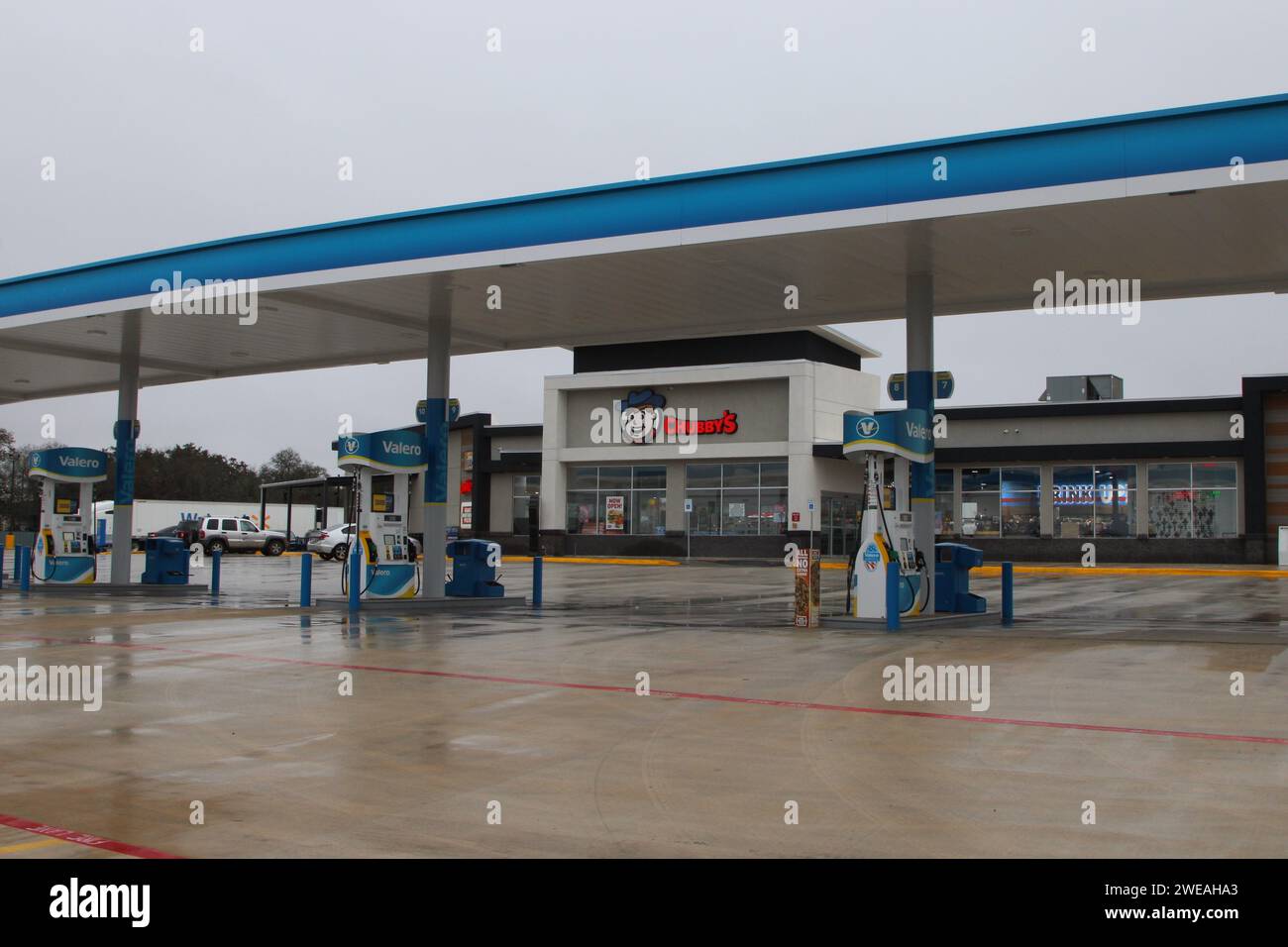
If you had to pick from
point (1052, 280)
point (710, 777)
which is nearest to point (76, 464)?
point (1052, 280)

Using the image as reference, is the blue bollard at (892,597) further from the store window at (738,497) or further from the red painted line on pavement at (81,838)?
the store window at (738,497)

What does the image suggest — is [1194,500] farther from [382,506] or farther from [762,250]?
[382,506]

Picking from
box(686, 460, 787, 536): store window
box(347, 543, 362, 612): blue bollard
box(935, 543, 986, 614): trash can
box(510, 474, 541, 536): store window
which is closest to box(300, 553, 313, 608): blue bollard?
box(347, 543, 362, 612): blue bollard

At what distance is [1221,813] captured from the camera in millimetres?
6172

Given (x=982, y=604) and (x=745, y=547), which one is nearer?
(x=982, y=604)

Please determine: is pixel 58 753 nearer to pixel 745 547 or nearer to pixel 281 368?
pixel 281 368

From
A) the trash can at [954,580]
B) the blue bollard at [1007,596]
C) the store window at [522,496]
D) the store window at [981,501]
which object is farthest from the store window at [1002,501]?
the trash can at [954,580]

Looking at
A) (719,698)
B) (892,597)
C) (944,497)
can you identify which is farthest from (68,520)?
(944,497)

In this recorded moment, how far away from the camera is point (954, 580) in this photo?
18453 mm

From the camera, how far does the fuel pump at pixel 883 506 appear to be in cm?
1703

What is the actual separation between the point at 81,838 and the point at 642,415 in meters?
43.3

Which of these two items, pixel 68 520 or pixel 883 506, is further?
pixel 68 520

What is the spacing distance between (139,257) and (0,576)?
11154mm

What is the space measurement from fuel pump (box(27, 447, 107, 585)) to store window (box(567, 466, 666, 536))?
86.7 feet
